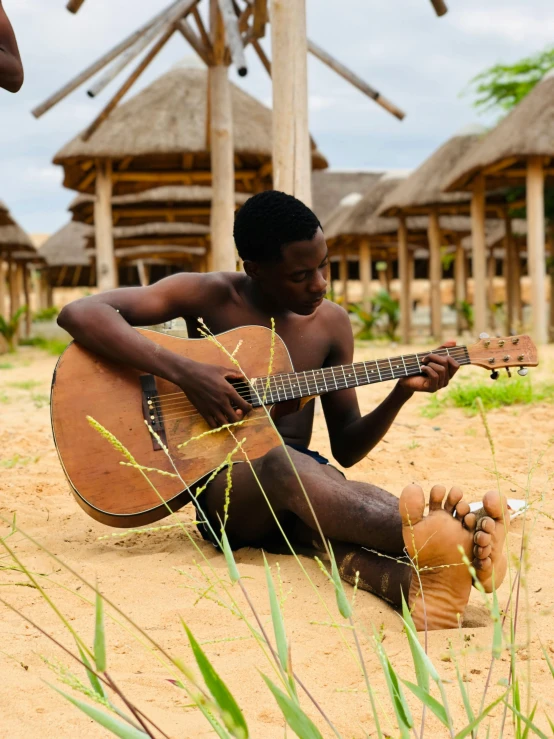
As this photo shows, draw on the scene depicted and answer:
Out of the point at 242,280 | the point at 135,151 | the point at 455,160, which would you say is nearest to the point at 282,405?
the point at 242,280

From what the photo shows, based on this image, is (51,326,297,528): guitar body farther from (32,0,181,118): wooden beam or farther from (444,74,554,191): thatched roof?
(444,74,554,191): thatched roof

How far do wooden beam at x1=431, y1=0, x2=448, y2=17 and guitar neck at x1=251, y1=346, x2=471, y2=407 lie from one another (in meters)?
4.49

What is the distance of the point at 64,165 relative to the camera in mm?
11656

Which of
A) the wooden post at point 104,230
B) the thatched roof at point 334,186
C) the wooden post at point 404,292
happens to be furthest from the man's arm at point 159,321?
the thatched roof at point 334,186

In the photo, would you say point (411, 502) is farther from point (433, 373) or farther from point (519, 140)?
point (519, 140)

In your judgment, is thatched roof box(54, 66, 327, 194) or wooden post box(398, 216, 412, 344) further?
wooden post box(398, 216, 412, 344)

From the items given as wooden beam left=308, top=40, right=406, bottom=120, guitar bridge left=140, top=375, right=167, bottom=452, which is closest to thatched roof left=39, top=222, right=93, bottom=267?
wooden beam left=308, top=40, right=406, bottom=120

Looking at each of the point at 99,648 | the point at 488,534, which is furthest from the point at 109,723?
the point at 488,534

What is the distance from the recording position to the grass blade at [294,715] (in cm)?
90

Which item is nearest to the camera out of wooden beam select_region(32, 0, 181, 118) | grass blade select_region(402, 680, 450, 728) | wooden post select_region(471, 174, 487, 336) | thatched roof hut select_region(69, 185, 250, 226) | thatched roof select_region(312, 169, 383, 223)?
grass blade select_region(402, 680, 450, 728)

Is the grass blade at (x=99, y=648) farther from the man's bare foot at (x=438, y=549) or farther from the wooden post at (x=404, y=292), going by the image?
the wooden post at (x=404, y=292)

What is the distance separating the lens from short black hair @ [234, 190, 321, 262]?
8.15 ft

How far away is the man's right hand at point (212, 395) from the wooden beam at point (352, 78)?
4420mm

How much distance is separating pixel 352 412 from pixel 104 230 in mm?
8492
